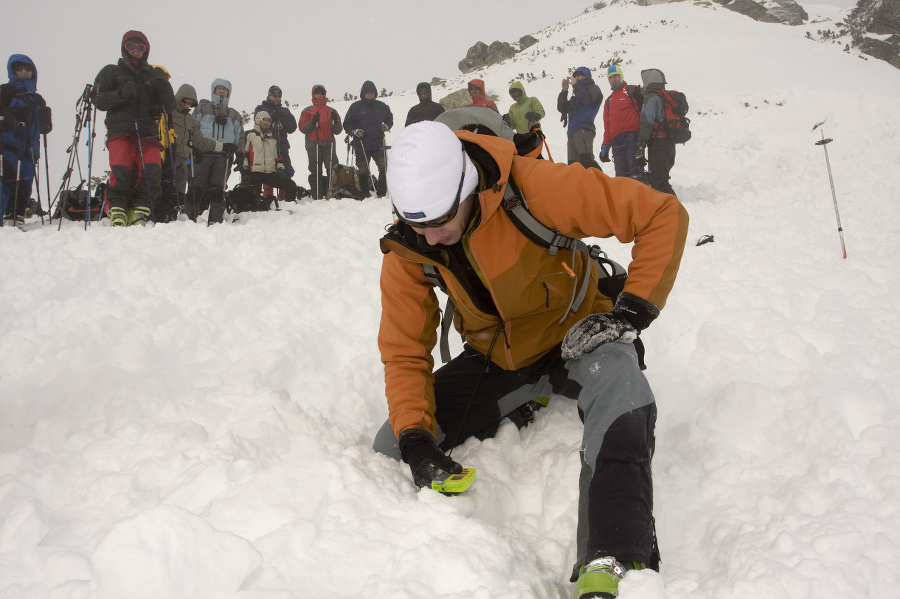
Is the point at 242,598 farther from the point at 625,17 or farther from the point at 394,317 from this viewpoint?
the point at 625,17

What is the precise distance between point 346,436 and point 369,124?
10.1 meters

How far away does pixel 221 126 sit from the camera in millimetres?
9633

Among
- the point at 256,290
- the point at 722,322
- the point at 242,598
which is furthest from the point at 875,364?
the point at 256,290

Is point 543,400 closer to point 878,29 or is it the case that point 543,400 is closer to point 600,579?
point 600,579

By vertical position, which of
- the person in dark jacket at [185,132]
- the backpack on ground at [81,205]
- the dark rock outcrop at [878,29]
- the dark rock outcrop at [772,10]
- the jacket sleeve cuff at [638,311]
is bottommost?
the backpack on ground at [81,205]

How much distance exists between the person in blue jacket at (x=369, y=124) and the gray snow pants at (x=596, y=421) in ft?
31.4

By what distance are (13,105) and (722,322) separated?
893 cm

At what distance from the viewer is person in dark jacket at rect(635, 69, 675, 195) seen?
913 centimetres

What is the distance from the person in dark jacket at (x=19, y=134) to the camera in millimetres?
7617

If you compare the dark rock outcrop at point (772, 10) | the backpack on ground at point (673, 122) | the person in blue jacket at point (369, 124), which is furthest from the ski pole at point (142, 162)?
the dark rock outcrop at point (772, 10)

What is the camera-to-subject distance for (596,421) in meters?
2.26

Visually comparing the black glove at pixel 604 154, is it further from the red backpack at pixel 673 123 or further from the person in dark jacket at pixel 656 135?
the red backpack at pixel 673 123

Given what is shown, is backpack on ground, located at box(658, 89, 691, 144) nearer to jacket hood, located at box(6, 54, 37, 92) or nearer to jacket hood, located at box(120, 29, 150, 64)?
jacket hood, located at box(120, 29, 150, 64)

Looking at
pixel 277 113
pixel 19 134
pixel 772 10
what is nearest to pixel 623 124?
pixel 277 113
